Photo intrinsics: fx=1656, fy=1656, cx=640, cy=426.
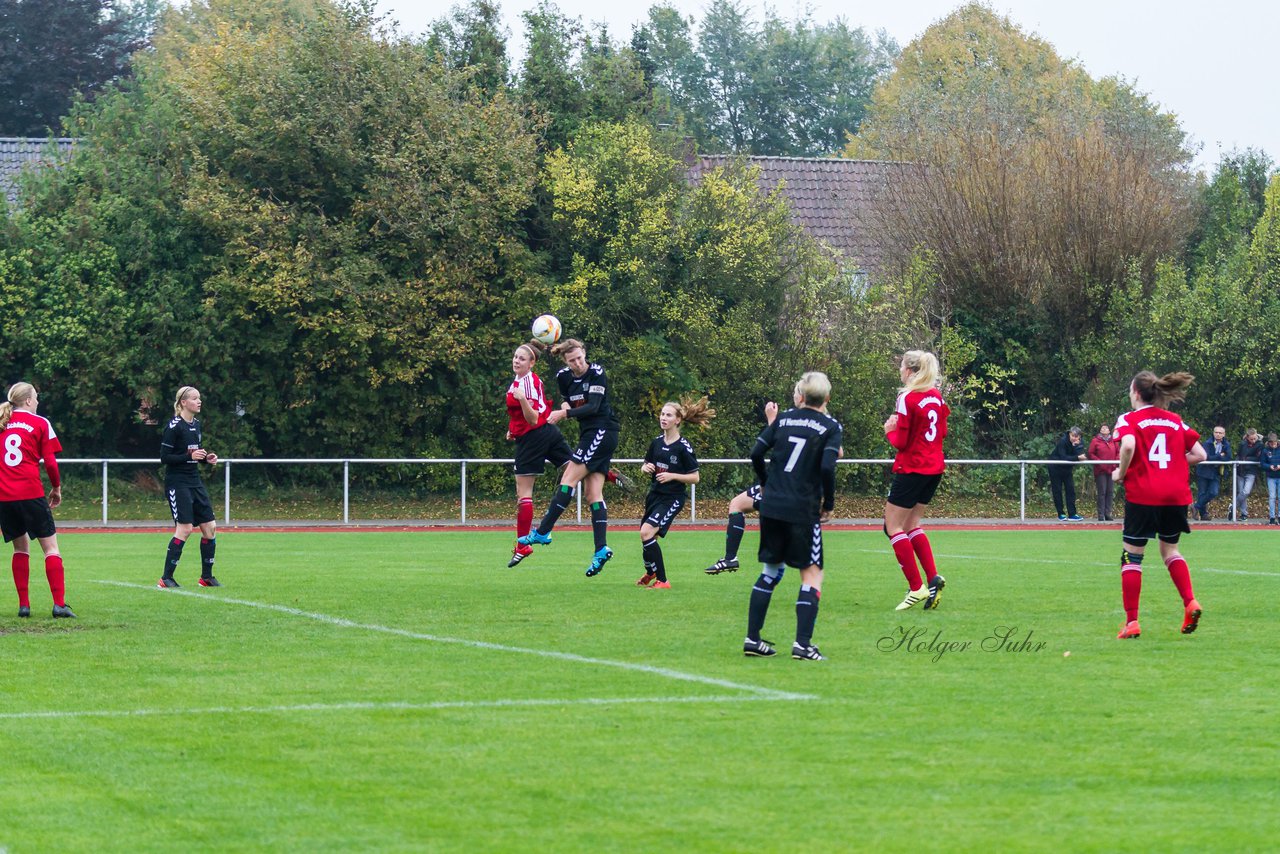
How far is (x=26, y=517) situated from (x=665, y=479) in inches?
228

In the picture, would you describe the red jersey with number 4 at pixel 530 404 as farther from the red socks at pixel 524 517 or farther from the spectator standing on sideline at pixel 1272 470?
the spectator standing on sideline at pixel 1272 470

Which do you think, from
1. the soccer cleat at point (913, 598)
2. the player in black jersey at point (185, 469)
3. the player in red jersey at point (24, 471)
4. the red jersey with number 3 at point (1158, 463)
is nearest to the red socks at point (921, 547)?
the soccer cleat at point (913, 598)

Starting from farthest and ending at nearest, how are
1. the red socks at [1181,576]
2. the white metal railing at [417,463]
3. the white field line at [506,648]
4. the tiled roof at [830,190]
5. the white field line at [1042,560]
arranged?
the tiled roof at [830,190] < the white metal railing at [417,463] < the white field line at [1042,560] < the red socks at [1181,576] < the white field line at [506,648]

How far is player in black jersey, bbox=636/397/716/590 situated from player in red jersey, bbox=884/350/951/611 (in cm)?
272

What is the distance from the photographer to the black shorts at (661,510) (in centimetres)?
1546

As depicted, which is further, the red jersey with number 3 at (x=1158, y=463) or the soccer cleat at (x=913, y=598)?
the soccer cleat at (x=913, y=598)

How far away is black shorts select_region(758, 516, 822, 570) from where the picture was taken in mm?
9812

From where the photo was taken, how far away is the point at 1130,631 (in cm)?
1118

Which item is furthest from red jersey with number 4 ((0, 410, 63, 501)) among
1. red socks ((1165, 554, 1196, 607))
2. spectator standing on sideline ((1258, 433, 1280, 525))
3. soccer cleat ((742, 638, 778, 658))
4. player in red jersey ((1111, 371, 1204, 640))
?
spectator standing on sideline ((1258, 433, 1280, 525))

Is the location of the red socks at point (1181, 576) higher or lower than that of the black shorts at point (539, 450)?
lower

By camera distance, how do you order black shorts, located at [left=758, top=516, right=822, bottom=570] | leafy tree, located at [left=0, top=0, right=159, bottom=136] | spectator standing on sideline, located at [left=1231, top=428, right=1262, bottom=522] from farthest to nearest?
1. leafy tree, located at [left=0, top=0, right=159, bottom=136]
2. spectator standing on sideline, located at [left=1231, top=428, right=1262, bottom=522]
3. black shorts, located at [left=758, top=516, right=822, bottom=570]

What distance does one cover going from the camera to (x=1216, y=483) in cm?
3231

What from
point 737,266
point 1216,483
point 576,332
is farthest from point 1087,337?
point 576,332

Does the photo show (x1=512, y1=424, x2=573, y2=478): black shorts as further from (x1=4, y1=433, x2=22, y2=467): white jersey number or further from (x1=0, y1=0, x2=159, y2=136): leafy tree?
(x1=0, y1=0, x2=159, y2=136): leafy tree
